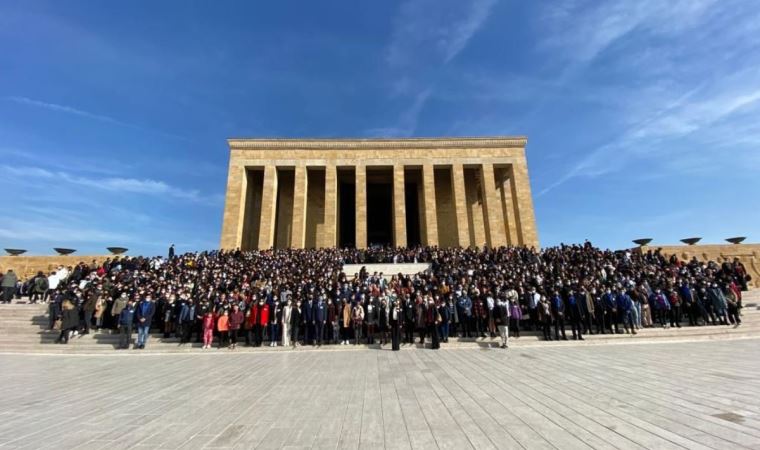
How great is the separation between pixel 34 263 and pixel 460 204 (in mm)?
30539

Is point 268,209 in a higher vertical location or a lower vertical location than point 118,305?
higher

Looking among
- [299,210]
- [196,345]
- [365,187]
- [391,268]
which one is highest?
[365,187]

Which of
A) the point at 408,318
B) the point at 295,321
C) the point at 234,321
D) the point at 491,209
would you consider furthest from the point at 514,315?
the point at 491,209

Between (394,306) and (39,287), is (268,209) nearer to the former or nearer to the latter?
(39,287)

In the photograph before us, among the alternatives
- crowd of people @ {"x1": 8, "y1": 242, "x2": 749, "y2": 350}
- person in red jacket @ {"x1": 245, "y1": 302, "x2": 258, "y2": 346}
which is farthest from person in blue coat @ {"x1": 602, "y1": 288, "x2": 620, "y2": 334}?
person in red jacket @ {"x1": 245, "y1": 302, "x2": 258, "y2": 346}

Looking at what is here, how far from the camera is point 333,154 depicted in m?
29.5

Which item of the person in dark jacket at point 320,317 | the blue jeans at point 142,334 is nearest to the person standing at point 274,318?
the person in dark jacket at point 320,317

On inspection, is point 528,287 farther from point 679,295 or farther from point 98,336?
point 98,336

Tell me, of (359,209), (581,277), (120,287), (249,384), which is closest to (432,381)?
(249,384)

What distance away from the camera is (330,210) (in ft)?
92.8

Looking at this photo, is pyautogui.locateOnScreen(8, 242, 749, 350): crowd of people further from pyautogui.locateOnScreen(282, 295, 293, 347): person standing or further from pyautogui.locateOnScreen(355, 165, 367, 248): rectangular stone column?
pyautogui.locateOnScreen(355, 165, 367, 248): rectangular stone column

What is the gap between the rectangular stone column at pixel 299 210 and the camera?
27.5 m

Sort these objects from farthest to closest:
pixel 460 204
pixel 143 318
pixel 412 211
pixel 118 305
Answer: pixel 412 211
pixel 460 204
pixel 118 305
pixel 143 318

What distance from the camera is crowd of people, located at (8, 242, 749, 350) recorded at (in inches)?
423
